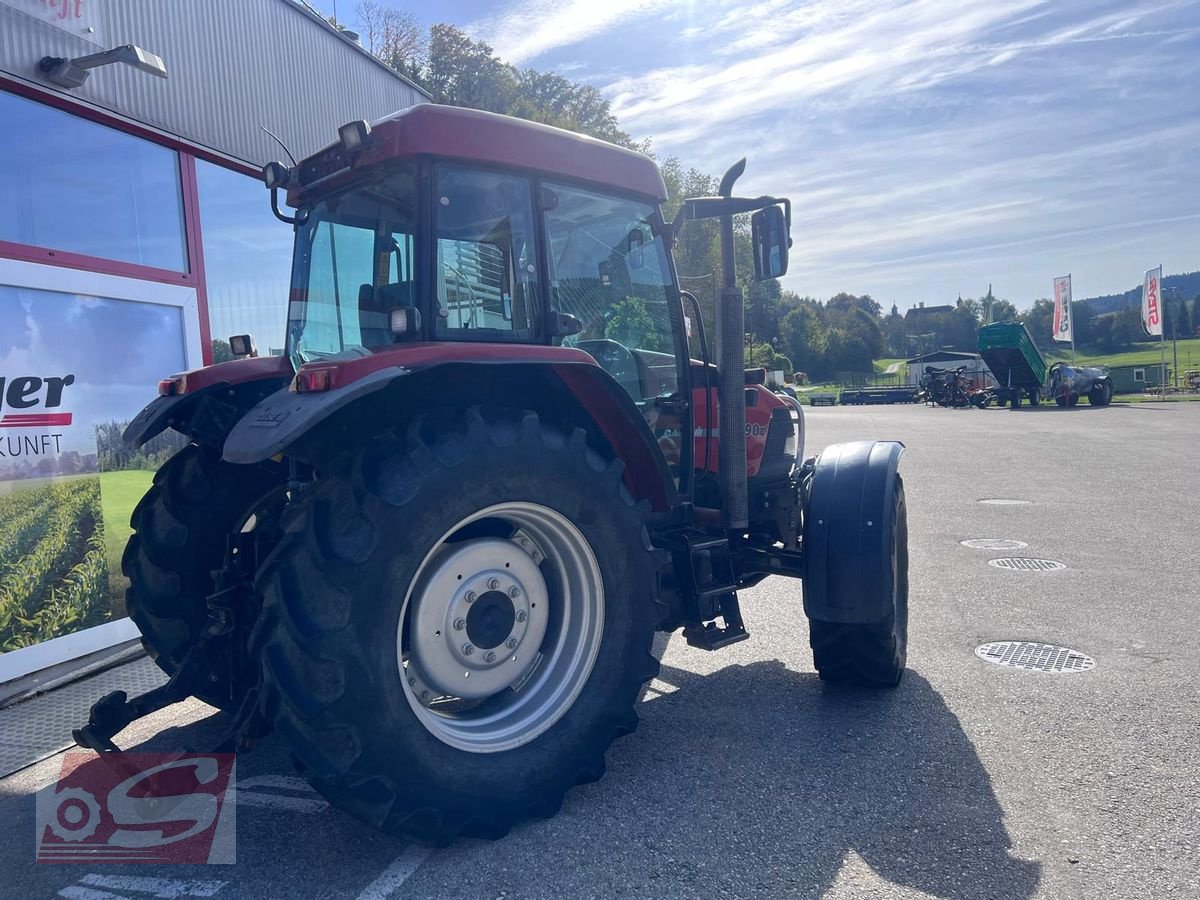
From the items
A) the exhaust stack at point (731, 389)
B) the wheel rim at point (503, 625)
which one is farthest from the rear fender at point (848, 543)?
the wheel rim at point (503, 625)

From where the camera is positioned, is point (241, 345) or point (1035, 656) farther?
point (1035, 656)

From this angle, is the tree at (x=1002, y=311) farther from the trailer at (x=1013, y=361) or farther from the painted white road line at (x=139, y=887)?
the painted white road line at (x=139, y=887)

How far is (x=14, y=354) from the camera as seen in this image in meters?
5.30

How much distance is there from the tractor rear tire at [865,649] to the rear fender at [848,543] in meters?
0.11

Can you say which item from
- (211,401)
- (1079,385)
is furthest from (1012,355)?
(211,401)

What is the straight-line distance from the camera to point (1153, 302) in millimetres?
35438

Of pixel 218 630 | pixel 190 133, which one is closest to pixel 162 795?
pixel 218 630

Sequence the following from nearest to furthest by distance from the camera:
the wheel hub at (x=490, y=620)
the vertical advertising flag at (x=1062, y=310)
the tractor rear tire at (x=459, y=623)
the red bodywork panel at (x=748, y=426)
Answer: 1. the tractor rear tire at (x=459, y=623)
2. the wheel hub at (x=490, y=620)
3. the red bodywork panel at (x=748, y=426)
4. the vertical advertising flag at (x=1062, y=310)

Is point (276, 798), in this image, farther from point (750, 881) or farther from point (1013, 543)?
point (1013, 543)

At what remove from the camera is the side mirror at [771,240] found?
4.05m

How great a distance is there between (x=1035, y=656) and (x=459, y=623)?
3.53 m

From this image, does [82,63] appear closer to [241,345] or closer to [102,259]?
[102,259]

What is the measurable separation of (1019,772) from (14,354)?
582cm

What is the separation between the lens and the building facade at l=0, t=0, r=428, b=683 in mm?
5340
